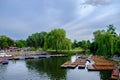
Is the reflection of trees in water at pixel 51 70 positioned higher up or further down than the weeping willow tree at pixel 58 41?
further down

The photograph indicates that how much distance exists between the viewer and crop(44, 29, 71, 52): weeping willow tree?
101625 mm

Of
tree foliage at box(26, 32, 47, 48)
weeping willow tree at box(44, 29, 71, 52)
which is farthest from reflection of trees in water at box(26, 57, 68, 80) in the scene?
tree foliage at box(26, 32, 47, 48)

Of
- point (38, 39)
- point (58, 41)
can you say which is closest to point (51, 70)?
point (58, 41)

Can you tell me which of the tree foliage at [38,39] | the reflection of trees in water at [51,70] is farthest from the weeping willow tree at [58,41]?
the reflection of trees in water at [51,70]

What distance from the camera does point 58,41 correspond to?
102m

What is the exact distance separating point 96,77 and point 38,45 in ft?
322

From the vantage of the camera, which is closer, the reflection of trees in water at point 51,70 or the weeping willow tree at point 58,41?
the reflection of trees in water at point 51,70

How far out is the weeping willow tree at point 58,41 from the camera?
333 ft

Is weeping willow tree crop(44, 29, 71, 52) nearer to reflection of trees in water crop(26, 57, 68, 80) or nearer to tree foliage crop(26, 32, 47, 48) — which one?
tree foliage crop(26, 32, 47, 48)

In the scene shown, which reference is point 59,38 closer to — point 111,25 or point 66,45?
point 66,45

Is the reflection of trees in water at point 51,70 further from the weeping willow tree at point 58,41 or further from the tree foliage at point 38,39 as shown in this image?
the tree foliage at point 38,39

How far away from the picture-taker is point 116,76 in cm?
3572

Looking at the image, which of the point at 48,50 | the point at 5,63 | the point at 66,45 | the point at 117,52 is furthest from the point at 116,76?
the point at 48,50

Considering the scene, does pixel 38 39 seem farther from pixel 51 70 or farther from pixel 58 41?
pixel 51 70
